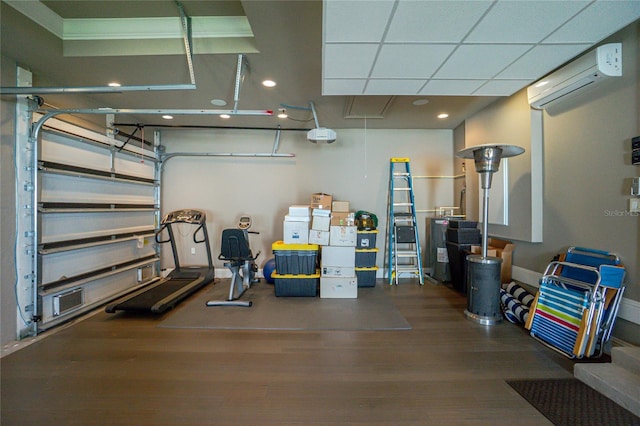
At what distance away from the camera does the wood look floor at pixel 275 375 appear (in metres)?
1.64

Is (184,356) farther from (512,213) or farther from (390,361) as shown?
(512,213)

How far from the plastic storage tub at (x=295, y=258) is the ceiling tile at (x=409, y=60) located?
241 cm

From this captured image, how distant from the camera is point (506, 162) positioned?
11.1 feet

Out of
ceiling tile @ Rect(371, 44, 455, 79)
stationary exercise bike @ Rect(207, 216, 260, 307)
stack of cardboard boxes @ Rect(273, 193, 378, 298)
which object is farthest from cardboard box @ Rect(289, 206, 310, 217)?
ceiling tile @ Rect(371, 44, 455, 79)

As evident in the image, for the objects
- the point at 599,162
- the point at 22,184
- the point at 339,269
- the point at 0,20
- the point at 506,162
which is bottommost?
the point at 339,269

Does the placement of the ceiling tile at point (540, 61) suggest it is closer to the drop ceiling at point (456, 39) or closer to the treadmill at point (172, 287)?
the drop ceiling at point (456, 39)

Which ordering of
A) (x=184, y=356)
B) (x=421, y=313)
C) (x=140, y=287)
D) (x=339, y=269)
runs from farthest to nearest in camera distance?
1. (x=140, y=287)
2. (x=339, y=269)
3. (x=421, y=313)
4. (x=184, y=356)

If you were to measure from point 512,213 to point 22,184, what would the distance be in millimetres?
5623

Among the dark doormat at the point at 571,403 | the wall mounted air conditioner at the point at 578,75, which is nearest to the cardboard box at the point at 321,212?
the dark doormat at the point at 571,403

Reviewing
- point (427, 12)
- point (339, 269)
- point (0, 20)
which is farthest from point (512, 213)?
point (0, 20)

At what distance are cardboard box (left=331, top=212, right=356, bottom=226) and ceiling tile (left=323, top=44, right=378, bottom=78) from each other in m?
1.98

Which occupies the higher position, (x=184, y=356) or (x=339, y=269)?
(x=339, y=269)

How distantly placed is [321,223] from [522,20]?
2.95 meters

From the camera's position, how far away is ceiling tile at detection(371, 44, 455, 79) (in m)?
2.16
